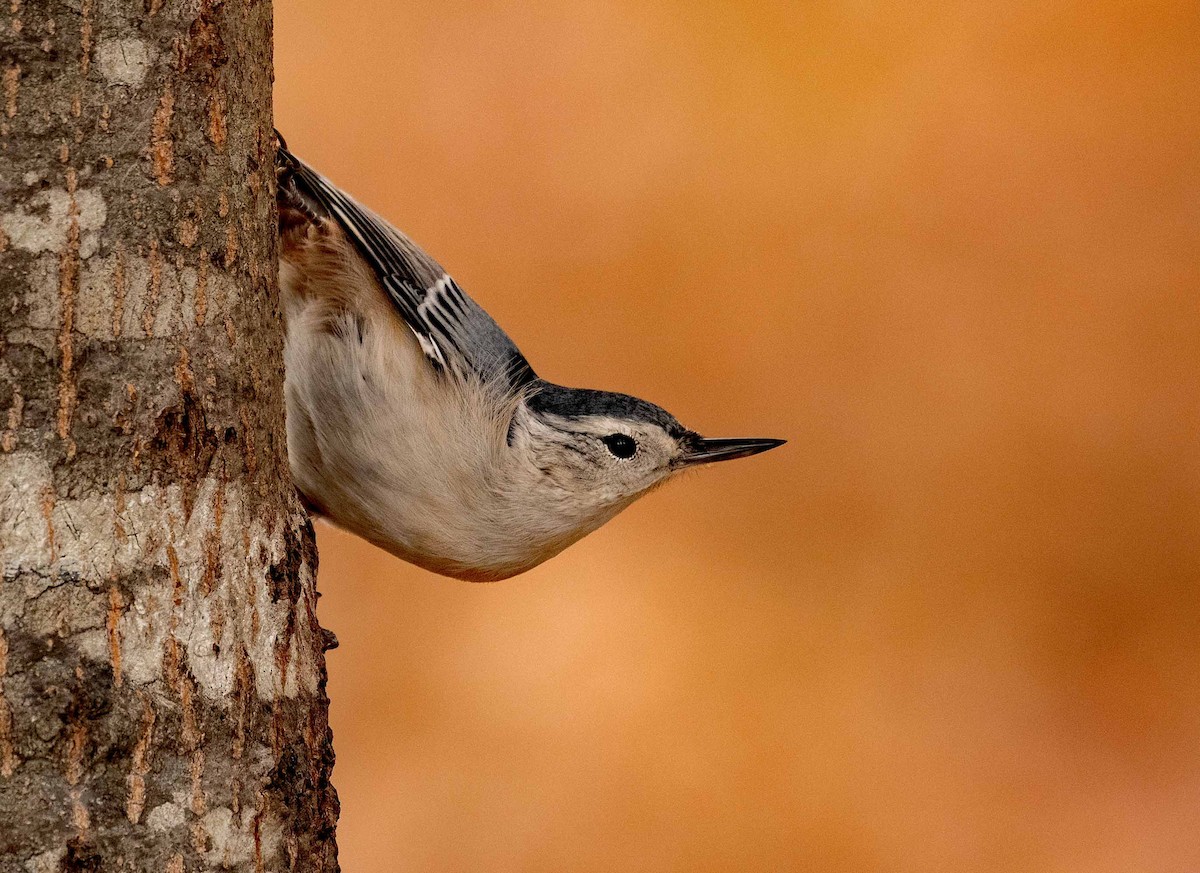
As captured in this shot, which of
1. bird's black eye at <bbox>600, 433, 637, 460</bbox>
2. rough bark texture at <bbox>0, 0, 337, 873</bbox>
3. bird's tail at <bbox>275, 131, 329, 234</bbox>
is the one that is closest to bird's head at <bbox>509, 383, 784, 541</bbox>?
bird's black eye at <bbox>600, 433, 637, 460</bbox>

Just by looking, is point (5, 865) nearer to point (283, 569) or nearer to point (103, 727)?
point (103, 727)

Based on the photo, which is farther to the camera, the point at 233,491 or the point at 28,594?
the point at 233,491

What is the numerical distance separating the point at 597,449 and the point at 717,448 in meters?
0.21

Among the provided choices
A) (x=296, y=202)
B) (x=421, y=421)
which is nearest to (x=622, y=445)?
(x=421, y=421)

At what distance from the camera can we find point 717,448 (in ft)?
5.92

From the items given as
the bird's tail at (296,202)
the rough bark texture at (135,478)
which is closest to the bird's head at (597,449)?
the bird's tail at (296,202)

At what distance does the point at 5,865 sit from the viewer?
2.36ft

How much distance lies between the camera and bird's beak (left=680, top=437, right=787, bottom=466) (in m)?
1.79

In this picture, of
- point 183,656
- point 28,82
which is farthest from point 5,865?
point 28,82

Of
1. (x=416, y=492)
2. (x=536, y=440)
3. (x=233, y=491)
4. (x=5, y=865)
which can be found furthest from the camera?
(x=536, y=440)

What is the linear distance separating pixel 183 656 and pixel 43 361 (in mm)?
222

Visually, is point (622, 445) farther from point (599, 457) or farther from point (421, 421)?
point (421, 421)

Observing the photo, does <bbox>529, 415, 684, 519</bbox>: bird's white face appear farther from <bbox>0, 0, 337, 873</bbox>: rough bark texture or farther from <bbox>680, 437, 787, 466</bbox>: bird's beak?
<bbox>0, 0, 337, 873</bbox>: rough bark texture

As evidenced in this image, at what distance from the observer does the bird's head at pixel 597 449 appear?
1.68 m
